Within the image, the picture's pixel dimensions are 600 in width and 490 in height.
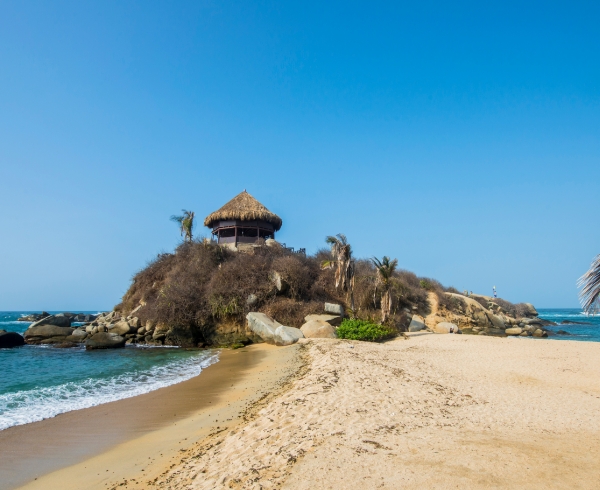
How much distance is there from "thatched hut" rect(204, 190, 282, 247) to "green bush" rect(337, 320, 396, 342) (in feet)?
49.6

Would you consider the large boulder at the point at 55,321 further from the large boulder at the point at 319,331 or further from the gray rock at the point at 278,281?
the large boulder at the point at 319,331

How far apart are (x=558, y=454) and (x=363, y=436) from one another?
100 inches

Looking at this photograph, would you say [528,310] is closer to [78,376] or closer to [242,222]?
[242,222]

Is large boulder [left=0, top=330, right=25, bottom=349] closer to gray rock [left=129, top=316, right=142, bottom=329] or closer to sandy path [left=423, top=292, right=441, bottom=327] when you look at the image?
gray rock [left=129, top=316, right=142, bottom=329]

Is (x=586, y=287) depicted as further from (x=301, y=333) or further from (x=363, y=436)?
(x=301, y=333)

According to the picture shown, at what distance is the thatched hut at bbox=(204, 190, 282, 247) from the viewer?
33938mm

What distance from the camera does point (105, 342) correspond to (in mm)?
23562

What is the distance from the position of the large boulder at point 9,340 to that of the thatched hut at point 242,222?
1645cm

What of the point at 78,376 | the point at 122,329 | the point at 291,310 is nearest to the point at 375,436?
the point at 78,376

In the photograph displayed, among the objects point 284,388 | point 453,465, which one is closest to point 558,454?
point 453,465

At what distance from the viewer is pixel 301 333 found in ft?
66.0

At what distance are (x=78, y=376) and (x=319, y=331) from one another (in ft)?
36.1

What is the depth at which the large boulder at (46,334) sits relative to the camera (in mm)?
27355

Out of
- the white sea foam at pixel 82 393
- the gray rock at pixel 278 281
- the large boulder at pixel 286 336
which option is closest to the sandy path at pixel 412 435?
the white sea foam at pixel 82 393
